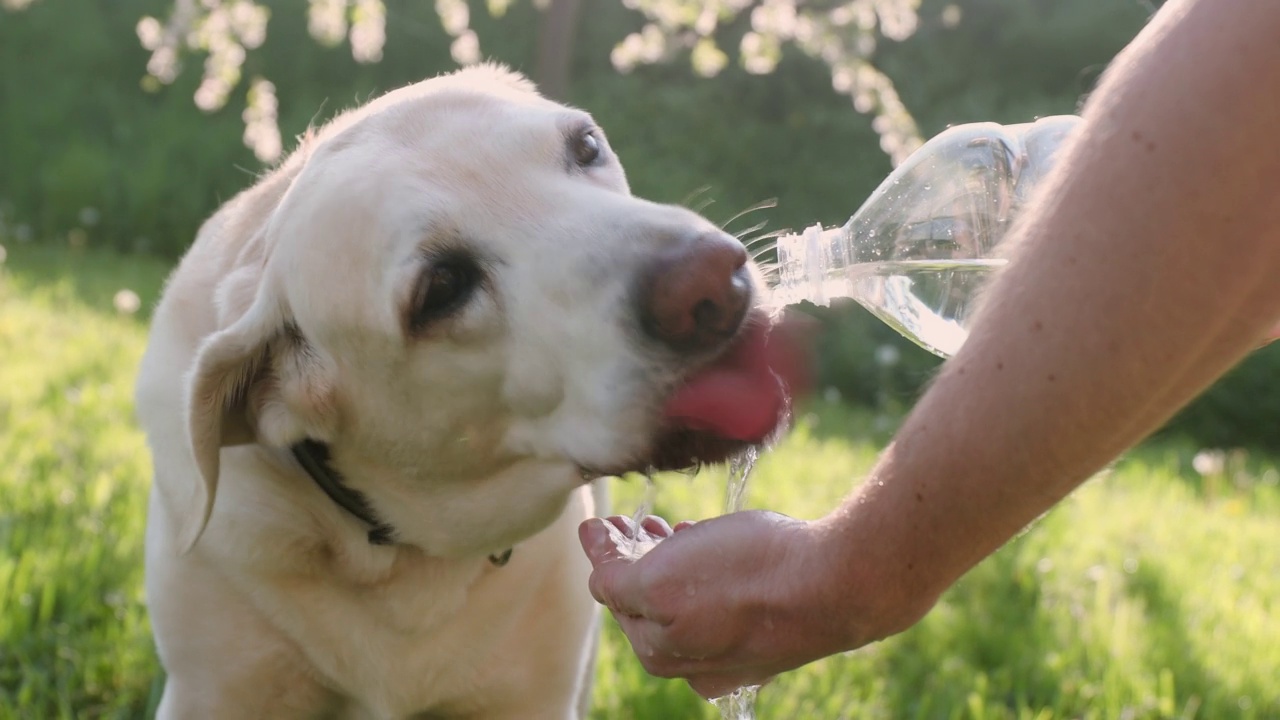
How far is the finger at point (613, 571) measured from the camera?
1.73 m

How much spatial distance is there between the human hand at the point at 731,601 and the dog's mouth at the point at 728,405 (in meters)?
0.18

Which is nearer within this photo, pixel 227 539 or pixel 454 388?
pixel 454 388

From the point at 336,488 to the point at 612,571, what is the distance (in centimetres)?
75

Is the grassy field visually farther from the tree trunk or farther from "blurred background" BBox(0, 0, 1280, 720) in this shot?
the tree trunk

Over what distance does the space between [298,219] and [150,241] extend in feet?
27.1

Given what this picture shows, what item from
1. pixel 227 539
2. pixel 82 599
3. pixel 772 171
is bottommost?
pixel 772 171

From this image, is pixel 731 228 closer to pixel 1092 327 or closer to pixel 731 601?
pixel 731 601

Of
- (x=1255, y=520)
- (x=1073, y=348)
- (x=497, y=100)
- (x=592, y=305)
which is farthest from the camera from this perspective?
(x=1255, y=520)

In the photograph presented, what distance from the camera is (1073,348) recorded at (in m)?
1.30

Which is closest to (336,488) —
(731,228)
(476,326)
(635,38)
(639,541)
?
(476,326)

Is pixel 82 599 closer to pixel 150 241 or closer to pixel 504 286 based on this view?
pixel 504 286

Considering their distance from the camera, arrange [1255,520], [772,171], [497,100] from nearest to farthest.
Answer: [497,100] → [1255,520] → [772,171]

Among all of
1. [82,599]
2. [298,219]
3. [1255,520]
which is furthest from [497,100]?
[1255,520]

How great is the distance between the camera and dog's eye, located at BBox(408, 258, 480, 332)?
198cm
